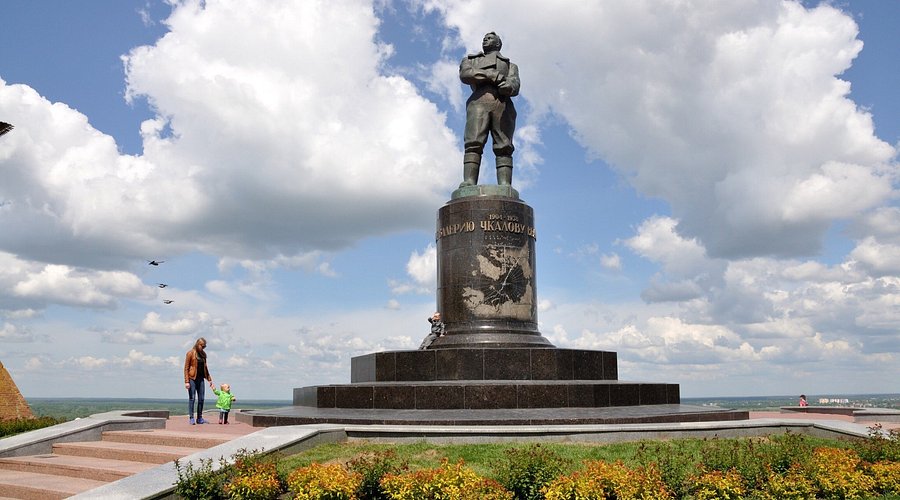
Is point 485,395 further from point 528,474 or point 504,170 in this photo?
point 504,170

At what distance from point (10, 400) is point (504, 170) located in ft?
48.2

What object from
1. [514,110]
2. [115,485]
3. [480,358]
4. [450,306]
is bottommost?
[115,485]

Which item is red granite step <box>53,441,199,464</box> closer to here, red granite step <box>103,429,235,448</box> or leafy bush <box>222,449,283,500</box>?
red granite step <box>103,429,235,448</box>

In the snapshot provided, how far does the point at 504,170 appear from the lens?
1977 cm

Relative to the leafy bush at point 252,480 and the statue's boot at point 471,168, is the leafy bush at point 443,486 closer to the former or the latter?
the leafy bush at point 252,480

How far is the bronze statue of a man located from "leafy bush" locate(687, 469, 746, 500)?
11.6m

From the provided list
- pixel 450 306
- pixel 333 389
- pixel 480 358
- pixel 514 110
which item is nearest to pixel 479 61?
pixel 514 110

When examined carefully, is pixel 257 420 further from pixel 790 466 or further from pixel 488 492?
pixel 790 466

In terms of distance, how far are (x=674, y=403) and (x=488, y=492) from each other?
9.57 metres

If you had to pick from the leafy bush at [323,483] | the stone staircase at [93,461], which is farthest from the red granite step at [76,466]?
the leafy bush at [323,483]

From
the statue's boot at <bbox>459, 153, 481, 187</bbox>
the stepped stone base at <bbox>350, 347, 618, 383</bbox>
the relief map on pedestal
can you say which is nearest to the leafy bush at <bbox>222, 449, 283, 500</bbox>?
the stepped stone base at <bbox>350, 347, 618, 383</bbox>

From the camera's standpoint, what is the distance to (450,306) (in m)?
18.2

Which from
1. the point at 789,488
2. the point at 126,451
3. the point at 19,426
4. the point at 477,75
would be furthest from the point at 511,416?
the point at 19,426

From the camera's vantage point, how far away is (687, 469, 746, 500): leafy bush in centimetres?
869
